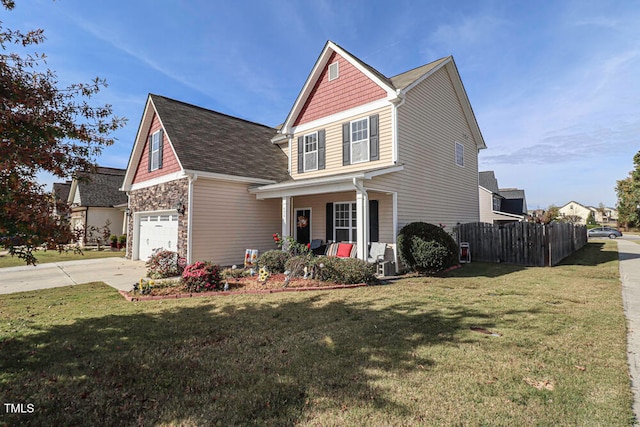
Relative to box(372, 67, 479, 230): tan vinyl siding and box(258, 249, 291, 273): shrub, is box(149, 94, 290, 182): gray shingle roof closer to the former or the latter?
box(258, 249, 291, 273): shrub

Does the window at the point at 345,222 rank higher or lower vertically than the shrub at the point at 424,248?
higher

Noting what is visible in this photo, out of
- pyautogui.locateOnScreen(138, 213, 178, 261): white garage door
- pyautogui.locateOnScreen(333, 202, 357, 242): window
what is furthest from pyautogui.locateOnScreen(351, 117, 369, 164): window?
pyautogui.locateOnScreen(138, 213, 178, 261): white garage door

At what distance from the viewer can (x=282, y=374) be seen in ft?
11.4

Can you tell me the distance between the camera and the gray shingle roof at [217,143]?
1200 centimetres

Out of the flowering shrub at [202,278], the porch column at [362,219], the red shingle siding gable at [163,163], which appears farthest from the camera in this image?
the red shingle siding gable at [163,163]

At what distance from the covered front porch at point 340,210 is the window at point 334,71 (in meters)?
5.00

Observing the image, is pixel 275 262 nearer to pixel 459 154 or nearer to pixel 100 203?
pixel 459 154

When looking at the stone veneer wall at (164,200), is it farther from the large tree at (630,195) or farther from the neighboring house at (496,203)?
the large tree at (630,195)

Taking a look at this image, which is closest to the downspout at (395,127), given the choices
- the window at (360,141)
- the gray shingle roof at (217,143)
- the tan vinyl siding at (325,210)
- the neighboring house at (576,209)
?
the window at (360,141)

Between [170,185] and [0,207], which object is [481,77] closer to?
[170,185]

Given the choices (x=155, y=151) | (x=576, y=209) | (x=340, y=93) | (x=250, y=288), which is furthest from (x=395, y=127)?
(x=576, y=209)

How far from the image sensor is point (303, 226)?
535 inches

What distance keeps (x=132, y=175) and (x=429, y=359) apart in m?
17.0

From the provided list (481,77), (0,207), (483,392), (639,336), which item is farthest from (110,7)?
(481,77)
